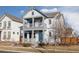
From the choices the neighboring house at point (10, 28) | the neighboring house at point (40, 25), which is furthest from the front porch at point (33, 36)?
the neighboring house at point (10, 28)

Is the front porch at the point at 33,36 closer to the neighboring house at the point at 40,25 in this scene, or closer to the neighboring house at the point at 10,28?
the neighboring house at the point at 40,25

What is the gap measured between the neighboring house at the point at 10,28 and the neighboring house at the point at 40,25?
0.33ft

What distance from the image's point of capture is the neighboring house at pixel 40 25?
4.21m

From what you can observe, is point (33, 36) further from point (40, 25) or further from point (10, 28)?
point (10, 28)

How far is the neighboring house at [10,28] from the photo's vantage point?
13.8 feet

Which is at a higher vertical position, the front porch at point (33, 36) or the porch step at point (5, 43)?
the front porch at point (33, 36)

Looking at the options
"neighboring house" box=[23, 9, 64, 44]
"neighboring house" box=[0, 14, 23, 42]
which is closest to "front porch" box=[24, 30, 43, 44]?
"neighboring house" box=[23, 9, 64, 44]

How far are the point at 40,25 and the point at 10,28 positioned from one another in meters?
0.42

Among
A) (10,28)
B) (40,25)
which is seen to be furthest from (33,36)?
(10,28)

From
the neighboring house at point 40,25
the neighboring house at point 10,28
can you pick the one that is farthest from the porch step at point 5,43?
the neighboring house at point 40,25

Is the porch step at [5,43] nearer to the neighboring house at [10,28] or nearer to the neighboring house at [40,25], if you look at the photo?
the neighboring house at [10,28]
